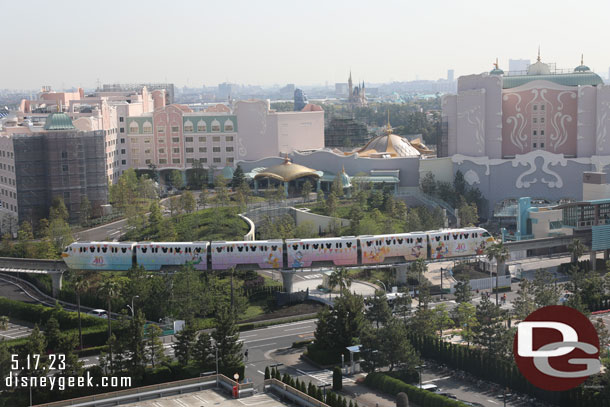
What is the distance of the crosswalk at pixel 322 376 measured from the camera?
55.2 m

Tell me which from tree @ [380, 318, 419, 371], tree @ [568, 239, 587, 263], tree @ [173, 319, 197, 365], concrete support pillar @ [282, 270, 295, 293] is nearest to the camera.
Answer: tree @ [380, 318, 419, 371]

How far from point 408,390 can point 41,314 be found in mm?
30349

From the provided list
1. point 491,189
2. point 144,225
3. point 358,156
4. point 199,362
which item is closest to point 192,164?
point 358,156

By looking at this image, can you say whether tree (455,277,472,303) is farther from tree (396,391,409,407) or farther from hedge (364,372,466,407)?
tree (396,391,409,407)

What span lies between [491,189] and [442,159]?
7.76 meters

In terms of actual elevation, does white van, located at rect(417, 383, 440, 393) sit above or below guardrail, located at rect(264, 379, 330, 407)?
below

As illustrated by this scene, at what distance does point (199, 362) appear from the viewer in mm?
54594

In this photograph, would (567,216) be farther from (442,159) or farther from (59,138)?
(59,138)

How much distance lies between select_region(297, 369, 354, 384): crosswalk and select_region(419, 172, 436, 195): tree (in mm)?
55694

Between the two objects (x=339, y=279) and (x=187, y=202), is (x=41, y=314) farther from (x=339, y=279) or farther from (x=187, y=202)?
(x=187, y=202)

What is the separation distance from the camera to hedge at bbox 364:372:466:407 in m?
48.6

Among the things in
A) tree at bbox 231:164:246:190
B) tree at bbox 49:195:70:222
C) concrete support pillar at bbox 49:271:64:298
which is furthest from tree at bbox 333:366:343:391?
tree at bbox 231:164:246:190

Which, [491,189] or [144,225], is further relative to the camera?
[491,189]

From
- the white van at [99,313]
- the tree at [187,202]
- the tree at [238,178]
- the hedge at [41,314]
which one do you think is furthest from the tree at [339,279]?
the tree at [238,178]
